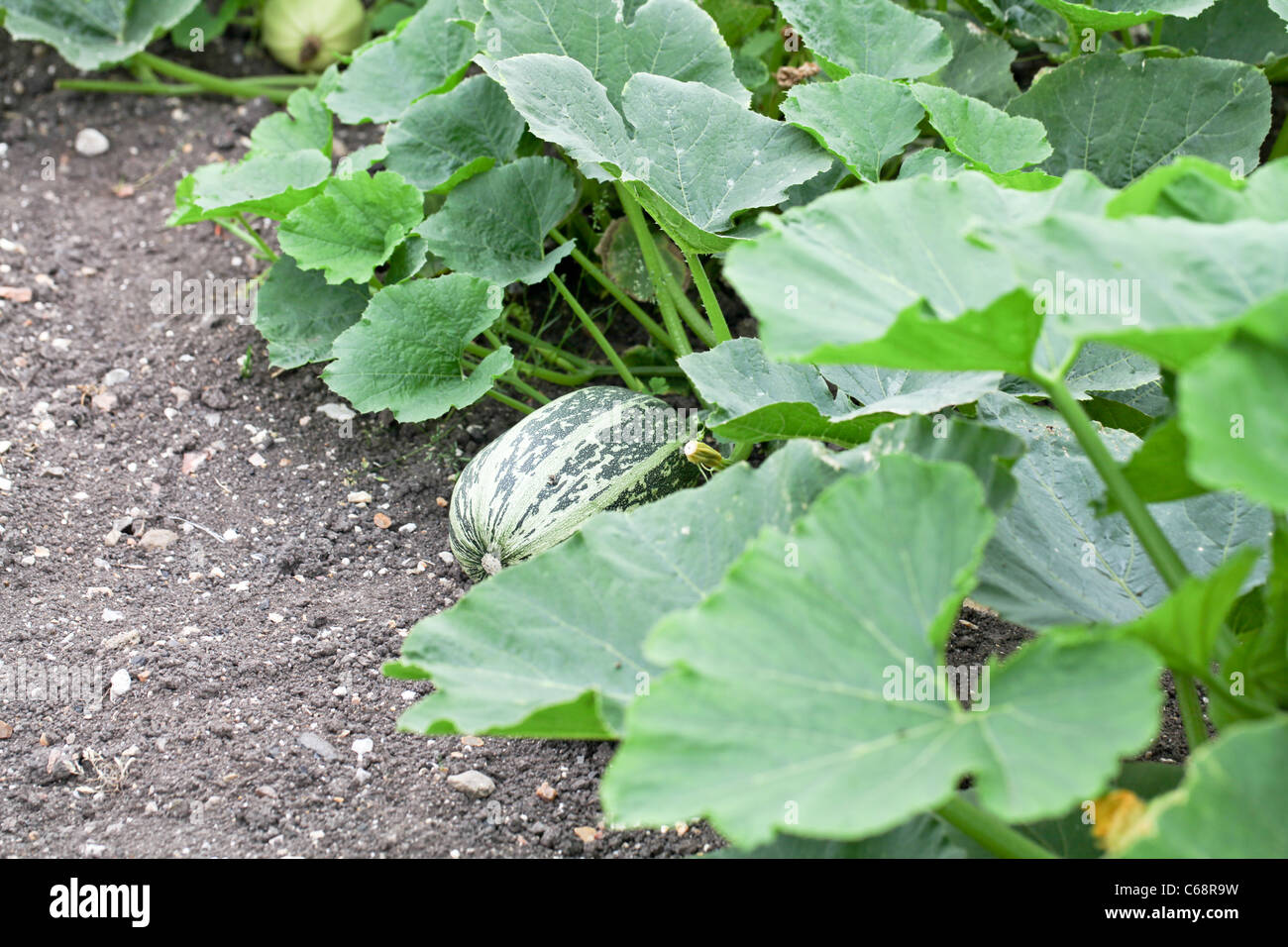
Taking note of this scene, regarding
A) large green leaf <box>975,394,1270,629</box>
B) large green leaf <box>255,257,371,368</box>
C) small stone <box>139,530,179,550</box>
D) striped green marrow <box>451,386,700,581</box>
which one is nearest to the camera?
large green leaf <box>975,394,1270,629</box>

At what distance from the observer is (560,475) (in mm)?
2170

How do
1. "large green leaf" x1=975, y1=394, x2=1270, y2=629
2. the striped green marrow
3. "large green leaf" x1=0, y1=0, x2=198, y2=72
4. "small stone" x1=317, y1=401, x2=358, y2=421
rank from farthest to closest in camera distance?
"large green leaf" x1=0, y1=0, x2=198, y2=72
"small stone" x1=317, y1=401, x2=358, y2=421
the striped green marrow
"large green leaf" x1=975, y1=394, x2=1270, y2=629

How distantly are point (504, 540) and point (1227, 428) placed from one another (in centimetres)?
140

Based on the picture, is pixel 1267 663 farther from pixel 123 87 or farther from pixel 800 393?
pixel 123 87

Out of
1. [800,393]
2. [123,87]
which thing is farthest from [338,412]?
[123,87]

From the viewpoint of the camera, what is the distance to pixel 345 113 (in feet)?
8.58

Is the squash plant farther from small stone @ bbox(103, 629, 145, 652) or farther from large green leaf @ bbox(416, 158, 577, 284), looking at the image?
small stone @ bbox(103, 629, 145, 652)

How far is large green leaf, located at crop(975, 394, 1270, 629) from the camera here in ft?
4.77

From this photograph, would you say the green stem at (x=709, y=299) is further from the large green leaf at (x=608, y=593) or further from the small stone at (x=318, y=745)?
the small stone at (x=318, y=745)

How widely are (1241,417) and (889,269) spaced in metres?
0.44

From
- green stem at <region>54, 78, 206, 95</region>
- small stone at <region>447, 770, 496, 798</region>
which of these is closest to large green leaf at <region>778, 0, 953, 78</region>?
small stone at <region>447, 770, 496, 798</region>

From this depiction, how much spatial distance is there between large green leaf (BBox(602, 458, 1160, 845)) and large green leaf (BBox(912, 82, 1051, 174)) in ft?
3.76

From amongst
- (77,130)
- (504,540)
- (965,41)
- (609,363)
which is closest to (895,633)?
(504,540)
